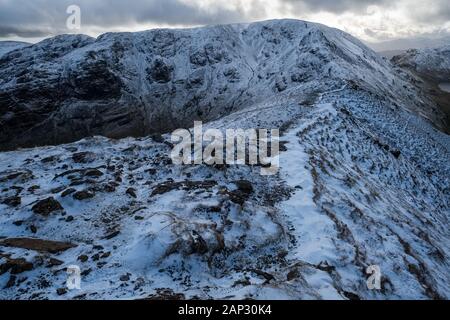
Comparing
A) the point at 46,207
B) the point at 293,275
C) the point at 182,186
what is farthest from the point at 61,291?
the point at 182,186

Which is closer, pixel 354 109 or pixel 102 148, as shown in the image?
pixel 102 148

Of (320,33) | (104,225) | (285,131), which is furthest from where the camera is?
(320,33)

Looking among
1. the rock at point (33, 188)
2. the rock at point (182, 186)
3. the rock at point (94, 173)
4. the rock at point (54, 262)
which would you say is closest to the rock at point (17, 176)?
the rock at point (33, 188)

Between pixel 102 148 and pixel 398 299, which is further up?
pixel 102 148

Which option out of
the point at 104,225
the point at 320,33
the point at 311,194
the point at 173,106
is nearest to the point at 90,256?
the point at 104,225

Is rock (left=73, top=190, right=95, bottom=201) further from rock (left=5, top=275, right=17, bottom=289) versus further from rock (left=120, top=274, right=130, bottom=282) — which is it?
rock (left=120, top=274, right=130, bottom=282)

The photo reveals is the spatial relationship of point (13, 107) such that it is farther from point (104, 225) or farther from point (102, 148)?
point (104, 225)

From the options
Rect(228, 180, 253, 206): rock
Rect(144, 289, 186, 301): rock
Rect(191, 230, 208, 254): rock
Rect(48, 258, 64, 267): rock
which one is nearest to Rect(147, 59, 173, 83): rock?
Rect(228, 180, 253, 206): rock
